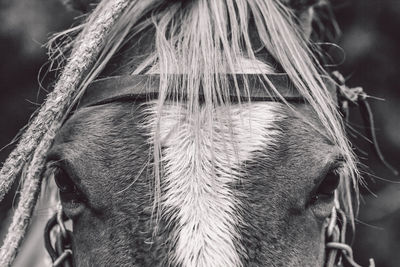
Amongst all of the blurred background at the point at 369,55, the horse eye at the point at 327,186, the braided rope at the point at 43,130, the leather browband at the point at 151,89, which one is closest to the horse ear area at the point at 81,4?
the braided rope at the point at 43,130

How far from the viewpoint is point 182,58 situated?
1.49 meters

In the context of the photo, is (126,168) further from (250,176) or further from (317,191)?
(317,191)

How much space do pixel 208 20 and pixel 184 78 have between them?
0.22m

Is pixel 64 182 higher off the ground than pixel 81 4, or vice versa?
pixel 81 4

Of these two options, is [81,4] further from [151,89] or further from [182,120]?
[182,120]

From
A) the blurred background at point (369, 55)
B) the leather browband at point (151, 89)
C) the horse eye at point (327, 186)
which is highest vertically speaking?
the leather browband at point (151, 89)

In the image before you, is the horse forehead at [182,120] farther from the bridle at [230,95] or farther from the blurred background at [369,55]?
the blurred background at [369,55]

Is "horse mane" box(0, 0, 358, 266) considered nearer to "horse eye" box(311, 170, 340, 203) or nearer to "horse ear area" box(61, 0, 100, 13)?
"horse eye" box(311, 170, 340, 203)

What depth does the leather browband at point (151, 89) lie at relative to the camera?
1.42 metres

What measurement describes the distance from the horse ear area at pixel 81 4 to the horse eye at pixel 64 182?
27.5 inches

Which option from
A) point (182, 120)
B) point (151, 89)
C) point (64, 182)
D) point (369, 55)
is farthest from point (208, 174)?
point (369, 55)

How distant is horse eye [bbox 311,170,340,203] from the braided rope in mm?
646

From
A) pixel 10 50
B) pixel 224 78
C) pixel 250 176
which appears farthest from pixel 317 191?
pixel 10 50

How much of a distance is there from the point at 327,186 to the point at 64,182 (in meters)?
0.64
